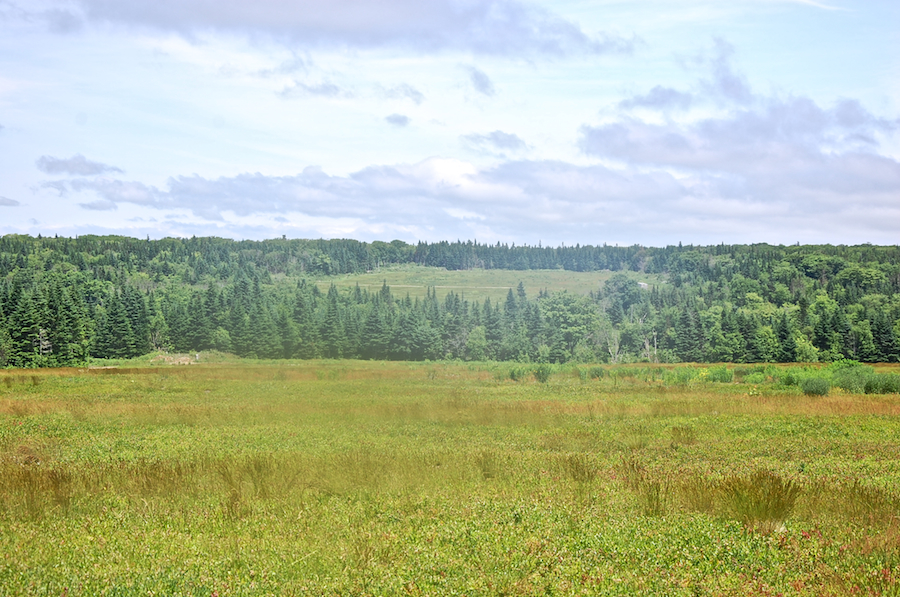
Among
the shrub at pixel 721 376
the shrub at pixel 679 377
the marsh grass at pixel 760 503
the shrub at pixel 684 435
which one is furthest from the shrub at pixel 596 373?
the marsh grass at pixel 760 503

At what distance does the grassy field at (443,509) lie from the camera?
773cm

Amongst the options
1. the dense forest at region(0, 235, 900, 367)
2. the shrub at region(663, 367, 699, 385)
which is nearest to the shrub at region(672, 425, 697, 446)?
the shrub at region(663, 367, 699, 385)

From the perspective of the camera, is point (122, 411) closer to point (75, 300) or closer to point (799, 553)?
point (799, 553)

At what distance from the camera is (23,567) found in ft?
25.8

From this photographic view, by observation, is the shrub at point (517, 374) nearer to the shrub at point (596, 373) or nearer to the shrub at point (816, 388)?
the shrub at point (596, 373)

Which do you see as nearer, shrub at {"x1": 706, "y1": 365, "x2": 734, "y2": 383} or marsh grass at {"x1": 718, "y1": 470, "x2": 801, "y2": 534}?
marsh grass at {"x1": 718, "y1": 470, "x2": 801, "y2": 534}

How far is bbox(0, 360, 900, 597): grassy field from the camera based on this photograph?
305 inches

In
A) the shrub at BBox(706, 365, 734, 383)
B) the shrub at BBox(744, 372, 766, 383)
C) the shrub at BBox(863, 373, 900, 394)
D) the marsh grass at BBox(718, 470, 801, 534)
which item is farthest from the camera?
the shrub at BBox(706, 365, 734, 383)

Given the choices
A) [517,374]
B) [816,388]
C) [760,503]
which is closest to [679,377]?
[517,374]

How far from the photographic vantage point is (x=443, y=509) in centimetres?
1085

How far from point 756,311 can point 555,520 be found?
524 ft

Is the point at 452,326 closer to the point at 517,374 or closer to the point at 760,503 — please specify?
the point at 517,374


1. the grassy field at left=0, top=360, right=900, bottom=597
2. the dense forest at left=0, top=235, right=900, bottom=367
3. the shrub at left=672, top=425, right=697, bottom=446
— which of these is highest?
the grassy field at left=0, top=360, right=900, bottom=597

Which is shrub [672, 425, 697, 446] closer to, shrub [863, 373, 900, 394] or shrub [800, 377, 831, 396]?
shrub [800, 377, 831, 396]
